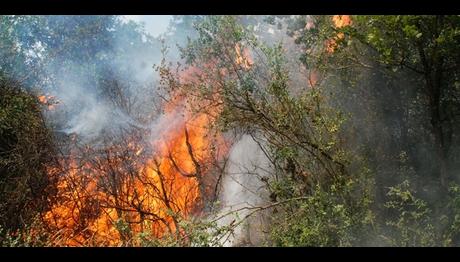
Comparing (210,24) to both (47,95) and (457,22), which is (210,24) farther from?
(47,95)

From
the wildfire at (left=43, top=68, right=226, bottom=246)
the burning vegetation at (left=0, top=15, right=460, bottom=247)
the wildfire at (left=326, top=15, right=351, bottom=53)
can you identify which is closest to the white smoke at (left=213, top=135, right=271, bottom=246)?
the burning vegetation at (left=0, top=15, right=460, bottom=247)

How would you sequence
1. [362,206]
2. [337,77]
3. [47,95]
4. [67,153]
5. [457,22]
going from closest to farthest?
[457,22], [362,206], [337,77], [67,153], [47,95]

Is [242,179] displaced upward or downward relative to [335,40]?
downward

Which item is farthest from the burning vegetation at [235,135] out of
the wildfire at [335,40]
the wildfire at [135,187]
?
the wildfire at [335,40]

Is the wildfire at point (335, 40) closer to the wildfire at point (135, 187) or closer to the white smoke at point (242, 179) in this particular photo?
the wildfire at point (135, 187)

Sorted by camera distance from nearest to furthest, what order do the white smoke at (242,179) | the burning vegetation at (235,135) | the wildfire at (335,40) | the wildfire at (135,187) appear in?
1. the burning vegetation at (235,135)
2. the wildfire at (335,40)
3. the wildfire at (135,187)
4. the white smoke at (242,179)

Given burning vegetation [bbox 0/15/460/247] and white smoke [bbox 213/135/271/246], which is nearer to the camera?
burning vegetation [bbox 0/15/460/247]

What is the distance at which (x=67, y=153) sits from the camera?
53.1 ft

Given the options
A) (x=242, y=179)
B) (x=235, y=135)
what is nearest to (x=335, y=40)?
(x=235, y=135)

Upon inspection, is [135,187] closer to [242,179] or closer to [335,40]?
[242,179]

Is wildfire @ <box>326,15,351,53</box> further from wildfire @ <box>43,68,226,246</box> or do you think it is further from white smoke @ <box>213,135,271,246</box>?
white smoke @ <box>213,135,271,246</box>

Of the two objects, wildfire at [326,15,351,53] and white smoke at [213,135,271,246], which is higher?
wildfire at [326,15,351,53]
